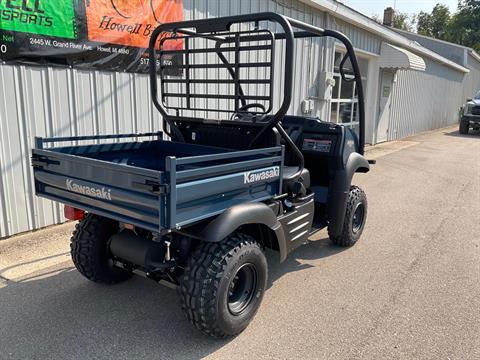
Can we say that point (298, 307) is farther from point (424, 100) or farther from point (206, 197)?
point (424, 100)

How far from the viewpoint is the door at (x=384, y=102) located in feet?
44.5

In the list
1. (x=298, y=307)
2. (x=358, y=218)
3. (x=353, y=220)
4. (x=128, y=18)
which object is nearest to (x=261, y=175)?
(x=298, y=307)

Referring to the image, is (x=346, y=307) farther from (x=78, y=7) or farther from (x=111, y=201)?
(x=78, y=7)

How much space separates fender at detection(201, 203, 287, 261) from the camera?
8.48ft

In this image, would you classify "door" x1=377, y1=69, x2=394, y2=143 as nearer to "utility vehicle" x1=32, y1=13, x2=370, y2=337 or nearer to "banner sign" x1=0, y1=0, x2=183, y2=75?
"banner sign" x1=0, y1=0, x2=183, y2=75

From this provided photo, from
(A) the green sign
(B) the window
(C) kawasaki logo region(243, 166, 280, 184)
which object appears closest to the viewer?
(C) kawasaki logo region(243, 166, 280, 184)

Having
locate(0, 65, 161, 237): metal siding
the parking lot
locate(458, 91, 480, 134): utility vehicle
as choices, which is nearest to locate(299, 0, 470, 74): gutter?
locate(458, 91, 480, 134): utility vehicle

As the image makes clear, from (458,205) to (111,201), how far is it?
5.71 metres

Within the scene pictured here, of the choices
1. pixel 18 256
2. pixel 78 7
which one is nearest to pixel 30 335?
pixel 18 256

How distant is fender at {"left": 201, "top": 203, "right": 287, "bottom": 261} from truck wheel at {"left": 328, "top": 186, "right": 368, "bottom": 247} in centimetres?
138

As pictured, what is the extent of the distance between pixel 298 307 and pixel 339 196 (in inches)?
50.3

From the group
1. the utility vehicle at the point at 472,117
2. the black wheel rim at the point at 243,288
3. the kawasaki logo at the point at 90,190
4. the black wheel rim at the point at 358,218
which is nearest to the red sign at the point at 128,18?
the kawasaki logo at the point at 90,190

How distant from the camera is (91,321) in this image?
3.02m

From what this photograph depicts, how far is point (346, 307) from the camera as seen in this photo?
10.8 ft
